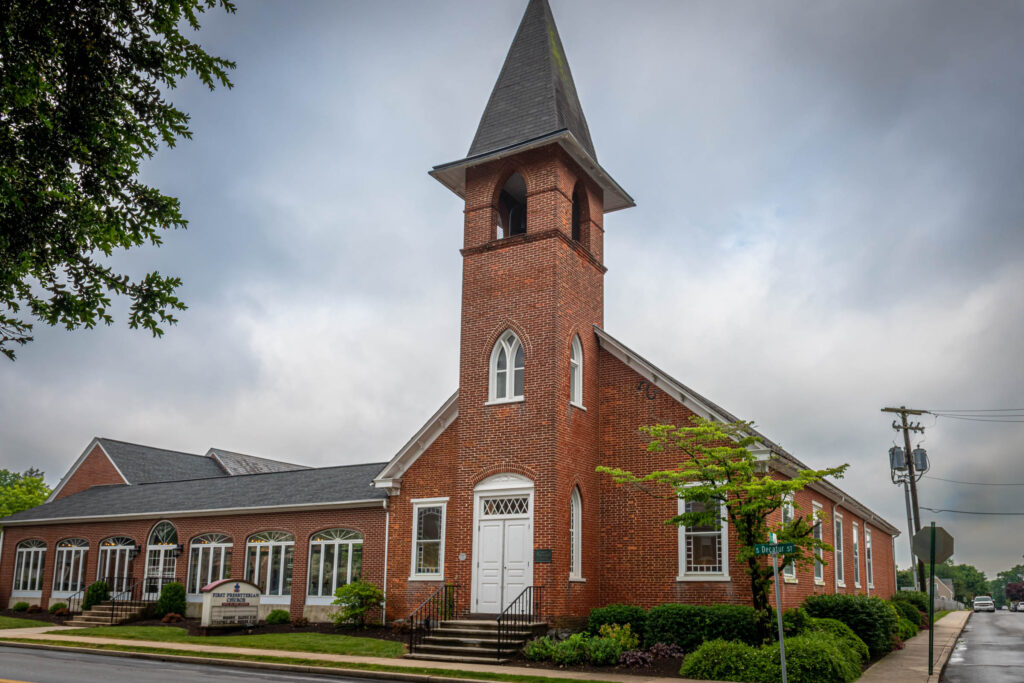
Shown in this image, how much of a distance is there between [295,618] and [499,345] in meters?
10.8

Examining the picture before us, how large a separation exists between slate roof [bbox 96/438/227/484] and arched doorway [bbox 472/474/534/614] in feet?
75.3

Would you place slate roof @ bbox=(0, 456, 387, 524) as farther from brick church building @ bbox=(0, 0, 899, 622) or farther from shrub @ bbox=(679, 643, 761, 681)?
shrub @ bbox=(679, 643, 761, 681)

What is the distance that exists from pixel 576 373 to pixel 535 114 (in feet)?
22.7

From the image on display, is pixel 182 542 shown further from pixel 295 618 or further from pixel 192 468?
pixel 192 468

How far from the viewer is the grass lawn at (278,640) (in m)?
19.1

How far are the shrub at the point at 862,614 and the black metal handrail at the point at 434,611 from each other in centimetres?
849

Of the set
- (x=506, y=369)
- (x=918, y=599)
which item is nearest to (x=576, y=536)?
(x=506, y=369)

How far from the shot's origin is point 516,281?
2158cm

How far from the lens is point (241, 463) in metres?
45.2

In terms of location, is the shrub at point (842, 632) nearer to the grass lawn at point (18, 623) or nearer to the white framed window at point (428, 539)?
the white framed window at point (428, 539)

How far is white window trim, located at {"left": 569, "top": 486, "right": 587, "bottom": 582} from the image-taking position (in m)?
20.2

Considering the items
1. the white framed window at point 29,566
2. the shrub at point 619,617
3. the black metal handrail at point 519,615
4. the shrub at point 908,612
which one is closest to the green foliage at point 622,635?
the shrub at point 619,617

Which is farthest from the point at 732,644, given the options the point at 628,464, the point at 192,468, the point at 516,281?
the point at 192,468

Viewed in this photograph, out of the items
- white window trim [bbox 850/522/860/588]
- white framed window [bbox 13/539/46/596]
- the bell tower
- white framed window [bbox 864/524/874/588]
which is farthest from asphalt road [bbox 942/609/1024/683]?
white framed window [bbox 13/539/46/596]
